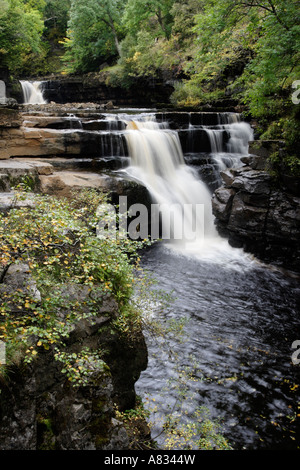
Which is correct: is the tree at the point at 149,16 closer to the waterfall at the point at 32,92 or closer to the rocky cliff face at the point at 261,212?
the waterfall at the point at 32,92

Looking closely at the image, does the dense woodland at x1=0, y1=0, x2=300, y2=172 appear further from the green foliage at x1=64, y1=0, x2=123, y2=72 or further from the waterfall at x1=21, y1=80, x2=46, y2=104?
the waterfall at x1=21, y1=80, x2=46, y2=104

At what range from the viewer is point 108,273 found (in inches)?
171

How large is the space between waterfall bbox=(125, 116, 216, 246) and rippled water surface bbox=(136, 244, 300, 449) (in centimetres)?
242

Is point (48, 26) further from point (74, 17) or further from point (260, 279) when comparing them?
point (260, 279)

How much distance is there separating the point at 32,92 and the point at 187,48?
1320 centimetres

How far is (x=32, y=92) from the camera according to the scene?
24.2 metres

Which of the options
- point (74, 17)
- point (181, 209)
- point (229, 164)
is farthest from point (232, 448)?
point (74, 17)

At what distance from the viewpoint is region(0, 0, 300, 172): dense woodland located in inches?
317

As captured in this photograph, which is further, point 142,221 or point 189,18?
point 189,18

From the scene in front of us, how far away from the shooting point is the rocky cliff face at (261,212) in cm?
910

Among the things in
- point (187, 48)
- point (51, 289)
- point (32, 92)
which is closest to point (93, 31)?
point (32, 92)

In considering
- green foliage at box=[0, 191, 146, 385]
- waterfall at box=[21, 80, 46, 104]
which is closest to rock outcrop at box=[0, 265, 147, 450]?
green foliage at box=[0, 191, 146, 385]

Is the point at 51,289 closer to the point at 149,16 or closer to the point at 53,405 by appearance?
the point at 53,405

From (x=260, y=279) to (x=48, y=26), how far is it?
155ft
